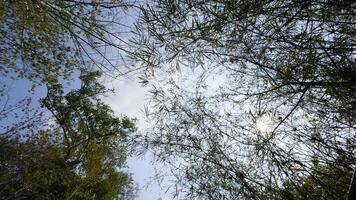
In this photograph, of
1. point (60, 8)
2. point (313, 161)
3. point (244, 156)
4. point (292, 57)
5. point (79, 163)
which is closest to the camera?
point (313, 161)

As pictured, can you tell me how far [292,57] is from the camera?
9.21ft

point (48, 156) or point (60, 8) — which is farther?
point (48, 156)

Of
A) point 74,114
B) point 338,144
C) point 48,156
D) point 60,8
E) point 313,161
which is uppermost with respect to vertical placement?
point 74,114

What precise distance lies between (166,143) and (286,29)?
6.25 feet

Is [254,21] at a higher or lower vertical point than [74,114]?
lower

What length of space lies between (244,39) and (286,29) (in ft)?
1.30

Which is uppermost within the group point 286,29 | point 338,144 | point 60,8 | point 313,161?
point 60,8

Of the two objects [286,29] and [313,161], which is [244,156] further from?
[286,29]

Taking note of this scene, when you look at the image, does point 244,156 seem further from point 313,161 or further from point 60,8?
point 60,8

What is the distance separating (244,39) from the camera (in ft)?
9.63

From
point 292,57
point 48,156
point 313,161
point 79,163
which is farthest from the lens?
point 79,163

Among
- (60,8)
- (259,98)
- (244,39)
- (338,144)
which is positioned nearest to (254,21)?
(244,39)

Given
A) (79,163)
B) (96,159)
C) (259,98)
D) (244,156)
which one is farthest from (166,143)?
(79,163)

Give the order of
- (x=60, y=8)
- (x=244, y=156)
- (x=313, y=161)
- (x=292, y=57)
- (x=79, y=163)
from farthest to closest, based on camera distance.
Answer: (x=79, y=163)
(x=60, y=8)
(x=244, y=156)
(x=292, y=57)
(x=313, y=161)
